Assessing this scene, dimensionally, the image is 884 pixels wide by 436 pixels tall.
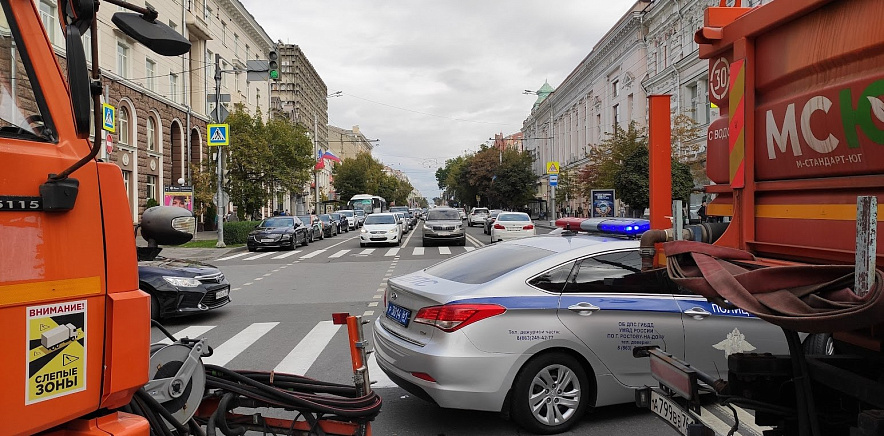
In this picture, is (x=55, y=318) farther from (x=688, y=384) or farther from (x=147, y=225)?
(x=688, y=384)

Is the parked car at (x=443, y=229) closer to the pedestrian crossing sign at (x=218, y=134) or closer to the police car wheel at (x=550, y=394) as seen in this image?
the pedestrian crossing sign at (x=218, y=134)

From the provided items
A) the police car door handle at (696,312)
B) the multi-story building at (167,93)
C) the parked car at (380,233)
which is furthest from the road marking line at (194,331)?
the parked car at (380,233)

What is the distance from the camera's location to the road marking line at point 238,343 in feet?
23.9

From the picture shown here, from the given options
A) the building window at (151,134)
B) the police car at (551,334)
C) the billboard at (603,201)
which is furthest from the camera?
the building window at (151,134)

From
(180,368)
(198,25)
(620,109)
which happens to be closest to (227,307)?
(180,368)

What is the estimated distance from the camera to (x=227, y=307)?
11.3m

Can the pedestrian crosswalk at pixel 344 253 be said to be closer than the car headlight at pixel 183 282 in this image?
No

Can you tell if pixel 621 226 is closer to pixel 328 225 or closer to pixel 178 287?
pixel 178 287

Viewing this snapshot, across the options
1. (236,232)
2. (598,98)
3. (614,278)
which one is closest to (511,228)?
(236,232)

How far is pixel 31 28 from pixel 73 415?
134cm

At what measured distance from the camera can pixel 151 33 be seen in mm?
2344

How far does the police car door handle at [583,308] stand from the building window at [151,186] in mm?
32836

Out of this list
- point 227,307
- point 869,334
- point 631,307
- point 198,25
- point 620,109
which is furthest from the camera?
point 620,109

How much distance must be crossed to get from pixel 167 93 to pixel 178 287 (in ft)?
93.9
